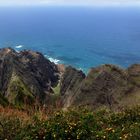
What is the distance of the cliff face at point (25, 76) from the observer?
45.9 m

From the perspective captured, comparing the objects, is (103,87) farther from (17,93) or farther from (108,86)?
(17,93)

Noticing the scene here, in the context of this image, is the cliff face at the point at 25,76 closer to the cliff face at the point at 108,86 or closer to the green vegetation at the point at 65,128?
the cliff face at the point at 108,86

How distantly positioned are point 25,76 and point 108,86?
27.5 meters

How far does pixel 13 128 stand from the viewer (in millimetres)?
12172

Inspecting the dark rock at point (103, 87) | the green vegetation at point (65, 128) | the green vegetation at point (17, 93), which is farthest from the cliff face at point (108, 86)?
the green vegetation at point (65, 128)

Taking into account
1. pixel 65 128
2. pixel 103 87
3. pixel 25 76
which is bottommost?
pixel 25 76

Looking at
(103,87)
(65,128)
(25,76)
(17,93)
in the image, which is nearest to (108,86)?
(103,87)

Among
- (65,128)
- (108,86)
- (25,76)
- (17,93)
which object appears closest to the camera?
(65,128)

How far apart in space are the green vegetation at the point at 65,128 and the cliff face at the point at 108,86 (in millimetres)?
19895

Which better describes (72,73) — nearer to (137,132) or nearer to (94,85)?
(94,85)

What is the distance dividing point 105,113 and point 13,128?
393 cm

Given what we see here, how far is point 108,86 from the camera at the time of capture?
3984 cm

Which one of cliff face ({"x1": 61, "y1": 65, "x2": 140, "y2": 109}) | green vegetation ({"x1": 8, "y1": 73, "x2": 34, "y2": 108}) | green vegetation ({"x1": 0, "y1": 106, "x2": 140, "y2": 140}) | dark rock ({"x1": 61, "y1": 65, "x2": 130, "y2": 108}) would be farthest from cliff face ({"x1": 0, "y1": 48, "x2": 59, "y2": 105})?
green vegetation ({"x1": 0, "y1": 106, "x2": 140, "y2": 140})

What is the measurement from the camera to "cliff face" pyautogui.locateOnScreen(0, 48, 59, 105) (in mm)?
45938
